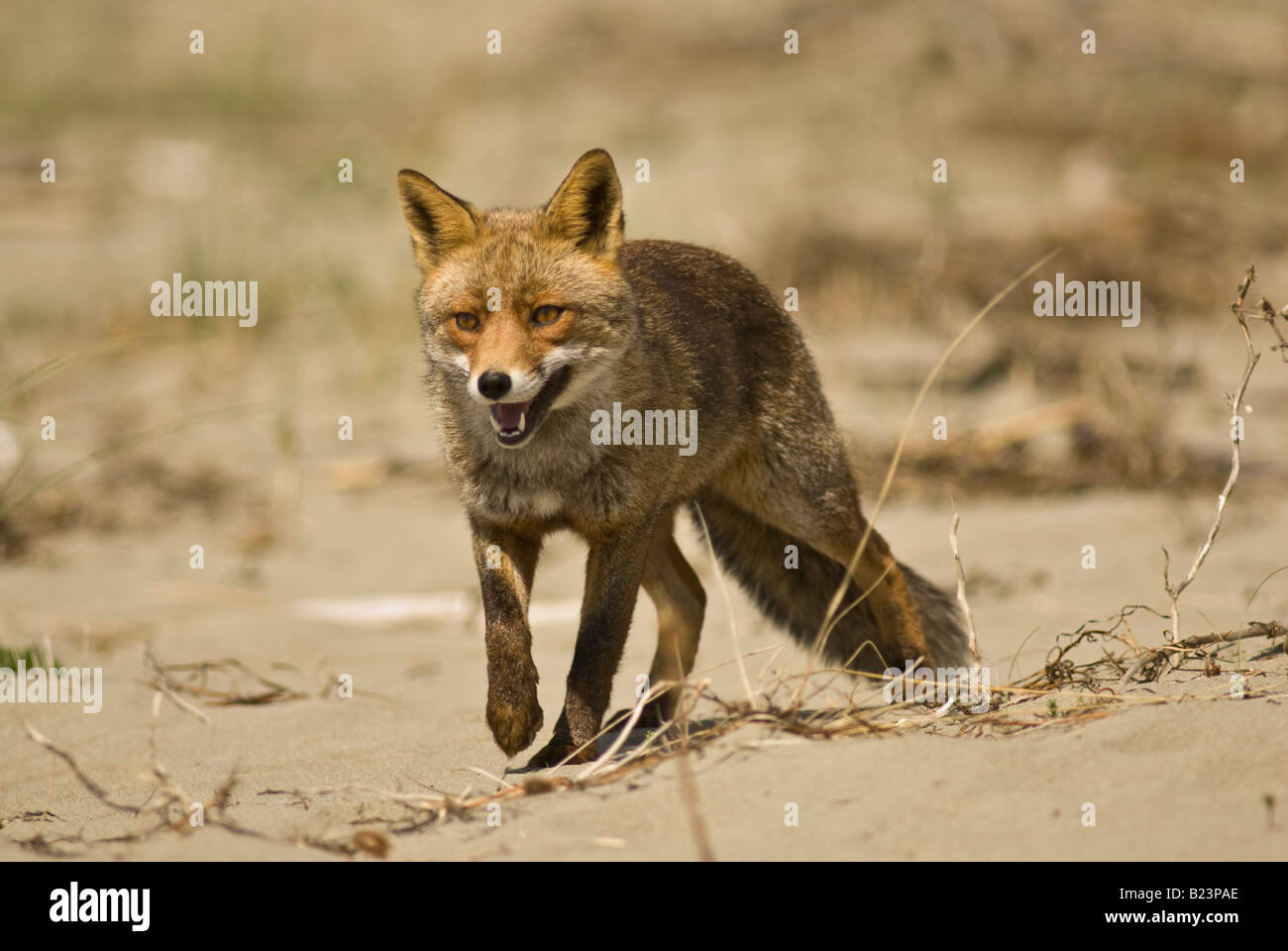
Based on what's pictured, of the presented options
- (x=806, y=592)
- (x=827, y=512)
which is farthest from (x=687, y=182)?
(x=827, y=512)

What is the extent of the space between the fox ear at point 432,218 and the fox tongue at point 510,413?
72 cm

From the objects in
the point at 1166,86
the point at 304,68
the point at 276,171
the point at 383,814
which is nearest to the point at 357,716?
the point at 383,814

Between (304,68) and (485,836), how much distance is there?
18.7 m

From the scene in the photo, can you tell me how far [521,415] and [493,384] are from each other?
20 cm

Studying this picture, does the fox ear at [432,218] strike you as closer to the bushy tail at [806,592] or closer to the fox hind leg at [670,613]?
the fox hind leg at [670,613]

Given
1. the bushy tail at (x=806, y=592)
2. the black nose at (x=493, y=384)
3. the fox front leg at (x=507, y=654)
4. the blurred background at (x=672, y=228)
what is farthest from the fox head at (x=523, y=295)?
the blurred background at (x=672, y=228)

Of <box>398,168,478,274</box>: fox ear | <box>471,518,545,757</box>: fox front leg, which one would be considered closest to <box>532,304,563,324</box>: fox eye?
<box>398,168,478,274</box>: fox ear

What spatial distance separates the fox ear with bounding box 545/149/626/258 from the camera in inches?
179

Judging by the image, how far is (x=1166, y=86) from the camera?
14.1 m

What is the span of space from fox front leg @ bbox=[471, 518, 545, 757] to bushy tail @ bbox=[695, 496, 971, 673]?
130 centimetres

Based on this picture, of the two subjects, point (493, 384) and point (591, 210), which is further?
point (591, 210)

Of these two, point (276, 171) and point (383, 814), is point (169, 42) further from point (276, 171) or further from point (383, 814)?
point (383, 814)

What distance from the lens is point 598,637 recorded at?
4441mm

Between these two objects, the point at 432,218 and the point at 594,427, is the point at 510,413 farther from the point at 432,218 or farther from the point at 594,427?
the point at 432,218
